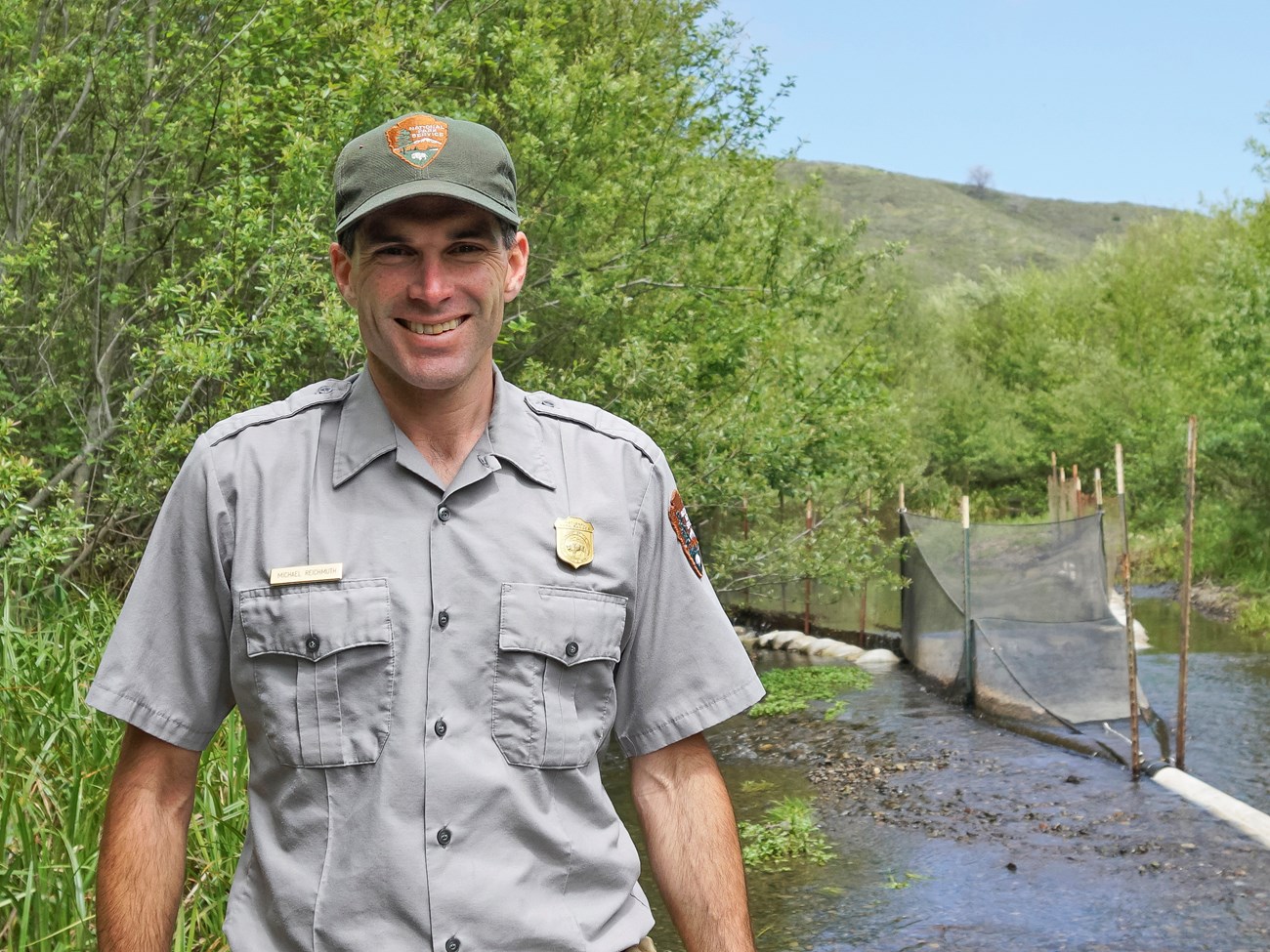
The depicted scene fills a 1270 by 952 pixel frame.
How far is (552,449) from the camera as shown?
2.25 meters

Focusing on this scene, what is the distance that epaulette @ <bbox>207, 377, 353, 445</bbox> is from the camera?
2.12 meters

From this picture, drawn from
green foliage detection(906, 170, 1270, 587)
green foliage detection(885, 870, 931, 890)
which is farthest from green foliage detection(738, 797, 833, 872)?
green foliage detection(906, 170, 1270, 587)

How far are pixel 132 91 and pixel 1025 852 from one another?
7.38m

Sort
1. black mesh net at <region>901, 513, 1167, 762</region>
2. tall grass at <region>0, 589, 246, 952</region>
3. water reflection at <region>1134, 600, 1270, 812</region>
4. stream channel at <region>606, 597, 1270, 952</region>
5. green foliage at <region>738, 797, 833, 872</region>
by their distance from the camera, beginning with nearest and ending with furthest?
1. tall grass at <region>0, 589, 246, 952</region>
2. stream channel at <region>606, 597, 1270, 952</region>
3. green foliage at <region>738, 797, 833, 872</region>
4. water reflection at <region>1134, 600, 1270, 812</region>
5. black mesh net at <region>901, 513, 1167, 762</region>

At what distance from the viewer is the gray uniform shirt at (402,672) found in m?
1.95

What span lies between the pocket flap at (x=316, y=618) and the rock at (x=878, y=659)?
15.6 m

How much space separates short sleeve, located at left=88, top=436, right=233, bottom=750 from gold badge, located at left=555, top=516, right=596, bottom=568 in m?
0.48

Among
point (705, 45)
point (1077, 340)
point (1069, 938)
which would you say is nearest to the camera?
point (1069, 938)

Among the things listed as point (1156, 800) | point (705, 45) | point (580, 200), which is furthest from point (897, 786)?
point (705, 45)

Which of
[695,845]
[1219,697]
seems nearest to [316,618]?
[695,845]

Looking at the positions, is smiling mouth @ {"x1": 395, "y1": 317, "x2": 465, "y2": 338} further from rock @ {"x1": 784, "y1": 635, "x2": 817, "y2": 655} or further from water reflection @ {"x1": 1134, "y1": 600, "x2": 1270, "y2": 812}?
rock @ {"x1": 784, "y1": 635, "x2": 817, "y2": 655}

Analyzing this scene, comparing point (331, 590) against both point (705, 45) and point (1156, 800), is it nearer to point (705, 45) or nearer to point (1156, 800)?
point (1156, 800)

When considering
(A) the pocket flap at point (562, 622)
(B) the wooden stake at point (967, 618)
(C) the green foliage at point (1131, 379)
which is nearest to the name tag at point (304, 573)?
(A) the pocket flap at point (562, 622)

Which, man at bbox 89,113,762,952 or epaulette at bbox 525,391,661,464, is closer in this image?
man at bbox 89,113,762,952
